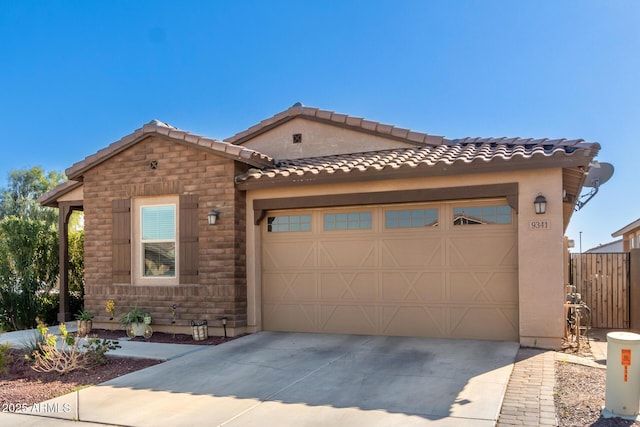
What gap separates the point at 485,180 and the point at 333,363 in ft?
13.3

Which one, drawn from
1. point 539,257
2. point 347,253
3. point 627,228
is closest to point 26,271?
point 347,253

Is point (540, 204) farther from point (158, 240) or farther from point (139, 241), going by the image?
point (139, 241)

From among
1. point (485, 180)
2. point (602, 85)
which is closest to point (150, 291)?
point (485, 180)

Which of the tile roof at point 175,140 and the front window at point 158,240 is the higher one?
the tile roof at point 175,140

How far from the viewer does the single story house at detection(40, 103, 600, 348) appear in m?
8.59

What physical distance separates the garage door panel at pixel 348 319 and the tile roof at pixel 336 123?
401 cm

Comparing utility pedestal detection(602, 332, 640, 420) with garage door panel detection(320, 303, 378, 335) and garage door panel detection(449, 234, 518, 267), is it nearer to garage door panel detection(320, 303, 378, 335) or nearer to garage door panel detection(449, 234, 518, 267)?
garage door panel detection(449, 234, 518, 267)

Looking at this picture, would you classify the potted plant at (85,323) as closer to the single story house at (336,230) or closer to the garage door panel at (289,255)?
the single story house at (336,230)

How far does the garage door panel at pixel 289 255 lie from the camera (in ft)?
33.7

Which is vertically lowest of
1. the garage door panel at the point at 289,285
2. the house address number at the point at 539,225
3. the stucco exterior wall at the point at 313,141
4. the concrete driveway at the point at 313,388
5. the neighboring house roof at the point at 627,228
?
the concrete driveway at the point at 313,388

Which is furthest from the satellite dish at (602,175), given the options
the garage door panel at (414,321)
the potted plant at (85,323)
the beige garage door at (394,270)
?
the potted plant at (85,323)

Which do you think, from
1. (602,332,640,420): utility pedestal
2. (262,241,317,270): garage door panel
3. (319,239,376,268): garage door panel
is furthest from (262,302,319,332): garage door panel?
(602,332,640,420): utility pedestal

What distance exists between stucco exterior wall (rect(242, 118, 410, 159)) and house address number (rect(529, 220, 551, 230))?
12.6 feet

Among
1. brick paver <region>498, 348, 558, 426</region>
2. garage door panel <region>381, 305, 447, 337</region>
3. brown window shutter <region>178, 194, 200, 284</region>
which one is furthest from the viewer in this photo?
brown window shutter <region>178, 194, 200, 284</region>
